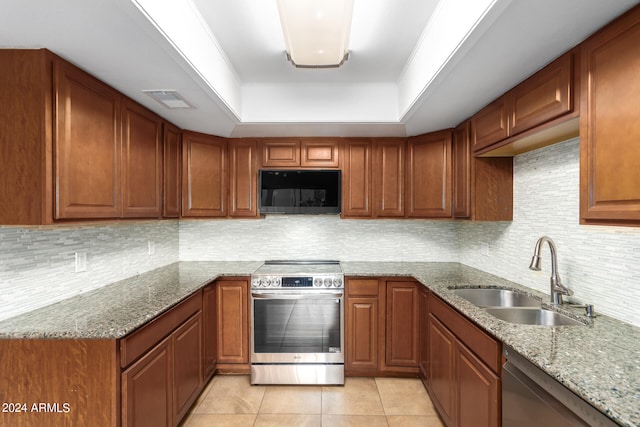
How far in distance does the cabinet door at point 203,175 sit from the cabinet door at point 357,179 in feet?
3.86

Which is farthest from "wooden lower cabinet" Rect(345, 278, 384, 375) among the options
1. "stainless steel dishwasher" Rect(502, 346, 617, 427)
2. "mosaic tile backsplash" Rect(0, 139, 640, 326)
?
"stainless steel dishwasher" Rect(502, 346, 617, 427)

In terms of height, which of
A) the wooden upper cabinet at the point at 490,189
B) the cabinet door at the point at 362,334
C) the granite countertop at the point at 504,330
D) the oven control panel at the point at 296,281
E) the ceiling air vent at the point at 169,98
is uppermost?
the ceiling air vent at the point at 169,98

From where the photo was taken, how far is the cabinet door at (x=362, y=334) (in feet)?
8.99

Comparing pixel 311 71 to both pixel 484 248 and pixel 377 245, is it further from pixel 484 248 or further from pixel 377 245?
pixel 484 248

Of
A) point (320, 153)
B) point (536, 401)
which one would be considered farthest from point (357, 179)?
point (536, 401)

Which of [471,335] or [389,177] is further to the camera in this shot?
[389,177]

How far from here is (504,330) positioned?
142 cm

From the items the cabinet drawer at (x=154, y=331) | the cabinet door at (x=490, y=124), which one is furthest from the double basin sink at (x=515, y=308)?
the cabinet drawer at (x=154, y=331)

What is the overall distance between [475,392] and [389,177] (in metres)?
1.90

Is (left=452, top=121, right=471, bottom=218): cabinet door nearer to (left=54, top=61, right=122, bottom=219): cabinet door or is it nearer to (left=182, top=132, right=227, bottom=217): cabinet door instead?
(left=182, top=132, right=227, bottom=217): cabinet door

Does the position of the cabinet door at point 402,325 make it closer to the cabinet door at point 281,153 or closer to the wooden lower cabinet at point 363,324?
the wooden lower cabinet at point 363,324

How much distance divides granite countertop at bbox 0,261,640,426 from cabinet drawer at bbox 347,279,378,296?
1.23 ft

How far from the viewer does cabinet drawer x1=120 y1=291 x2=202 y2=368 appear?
4.86 ft

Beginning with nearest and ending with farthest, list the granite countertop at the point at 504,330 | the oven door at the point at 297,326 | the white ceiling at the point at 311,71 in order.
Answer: the granite countertop at the point at 504,330, the white ceiling at the point at 311,71, the oven door at the point at 297,326
